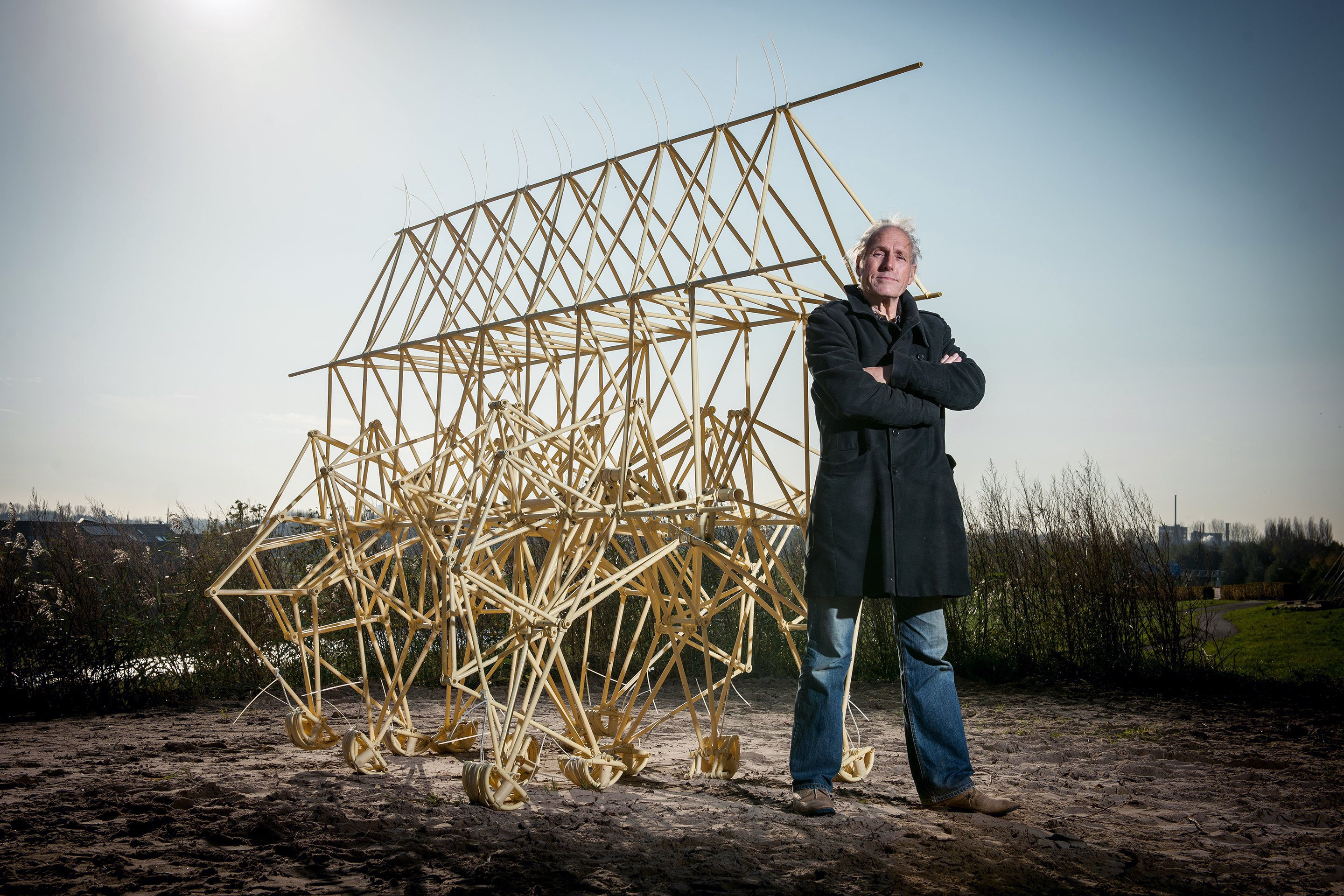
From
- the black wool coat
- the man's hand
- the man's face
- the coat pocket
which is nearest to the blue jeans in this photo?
the black wool coat

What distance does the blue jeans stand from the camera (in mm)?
3383

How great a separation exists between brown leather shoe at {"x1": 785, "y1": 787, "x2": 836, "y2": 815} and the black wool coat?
76 centimetres

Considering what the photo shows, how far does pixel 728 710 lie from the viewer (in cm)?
685

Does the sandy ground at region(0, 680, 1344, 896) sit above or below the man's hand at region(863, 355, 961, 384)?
below

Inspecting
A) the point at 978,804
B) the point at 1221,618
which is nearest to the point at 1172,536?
the point at 1221,618

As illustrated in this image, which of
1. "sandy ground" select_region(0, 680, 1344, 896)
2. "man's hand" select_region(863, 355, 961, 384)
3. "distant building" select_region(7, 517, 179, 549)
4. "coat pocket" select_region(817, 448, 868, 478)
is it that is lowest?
"sandy ground" select_region(0, 680, 1344, 896)

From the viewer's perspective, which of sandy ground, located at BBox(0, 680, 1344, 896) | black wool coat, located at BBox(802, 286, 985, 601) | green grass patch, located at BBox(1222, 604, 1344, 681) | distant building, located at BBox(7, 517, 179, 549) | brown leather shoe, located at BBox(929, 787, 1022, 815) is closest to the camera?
sandy ground, located at BBox(0, 680, 1344, 896)

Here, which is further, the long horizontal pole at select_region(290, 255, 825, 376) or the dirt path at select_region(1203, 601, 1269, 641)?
the dirt path at select_region(1203, 601, 1269, 641)

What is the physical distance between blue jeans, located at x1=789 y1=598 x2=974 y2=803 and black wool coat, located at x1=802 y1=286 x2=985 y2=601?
12 centimetres

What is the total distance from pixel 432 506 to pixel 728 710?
11.2 feet

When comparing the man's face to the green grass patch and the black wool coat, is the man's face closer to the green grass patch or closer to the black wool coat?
the black wool coat

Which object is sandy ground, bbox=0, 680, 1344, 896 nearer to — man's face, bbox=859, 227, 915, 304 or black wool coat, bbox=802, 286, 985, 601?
black wool coat, bbox=802, 286, 985, 601

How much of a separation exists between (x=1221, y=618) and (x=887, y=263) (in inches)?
252

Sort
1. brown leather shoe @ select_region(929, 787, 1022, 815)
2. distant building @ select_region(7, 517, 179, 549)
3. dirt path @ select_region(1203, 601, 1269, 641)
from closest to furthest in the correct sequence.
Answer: brown leather shoe @ select_region(929, 787, 1022, 815) < dirt path @ select_region(1203, 601, 1269, 641) < distant building @ select_region(7, 517, 179, 549)
